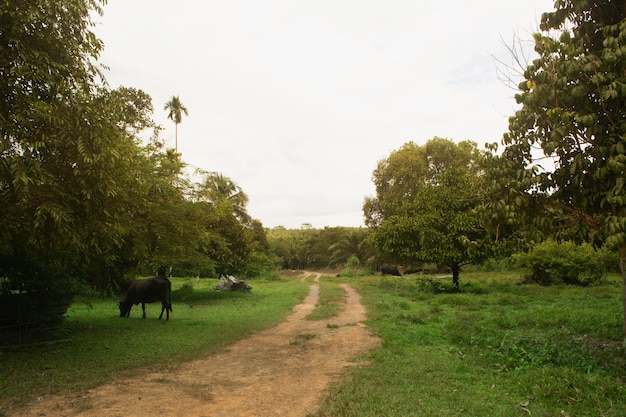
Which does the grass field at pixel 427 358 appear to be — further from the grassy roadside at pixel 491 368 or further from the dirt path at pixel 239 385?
the dirt path at pixel 239 385

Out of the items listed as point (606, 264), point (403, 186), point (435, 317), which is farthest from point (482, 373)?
point (403, 186)

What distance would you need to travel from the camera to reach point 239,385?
641 cm

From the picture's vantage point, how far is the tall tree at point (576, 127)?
5.48 m

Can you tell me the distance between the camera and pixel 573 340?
334 inches

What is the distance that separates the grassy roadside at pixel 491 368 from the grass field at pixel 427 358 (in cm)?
2

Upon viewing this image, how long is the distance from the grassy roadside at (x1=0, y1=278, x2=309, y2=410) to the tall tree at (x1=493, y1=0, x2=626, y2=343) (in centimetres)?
713

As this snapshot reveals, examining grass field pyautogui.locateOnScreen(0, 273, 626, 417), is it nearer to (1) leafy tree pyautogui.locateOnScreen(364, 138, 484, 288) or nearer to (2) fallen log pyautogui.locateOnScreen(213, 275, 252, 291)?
(1) leafy tree pyautogui.locateOnScreen(364, 138, 484, 288)

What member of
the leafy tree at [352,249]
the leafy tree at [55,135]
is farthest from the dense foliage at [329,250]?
Result: the leafy tree at [55,135]

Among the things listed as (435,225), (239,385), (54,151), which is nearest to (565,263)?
(435,225)

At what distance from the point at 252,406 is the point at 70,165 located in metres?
5.20

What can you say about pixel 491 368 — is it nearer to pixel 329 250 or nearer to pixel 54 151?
pixel 54 151

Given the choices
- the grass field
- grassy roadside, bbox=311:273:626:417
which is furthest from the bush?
grassy roadside, bbox=311:273:626:417

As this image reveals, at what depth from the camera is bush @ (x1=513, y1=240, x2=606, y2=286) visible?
21141 millimetres

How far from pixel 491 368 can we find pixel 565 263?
58.8 ft
